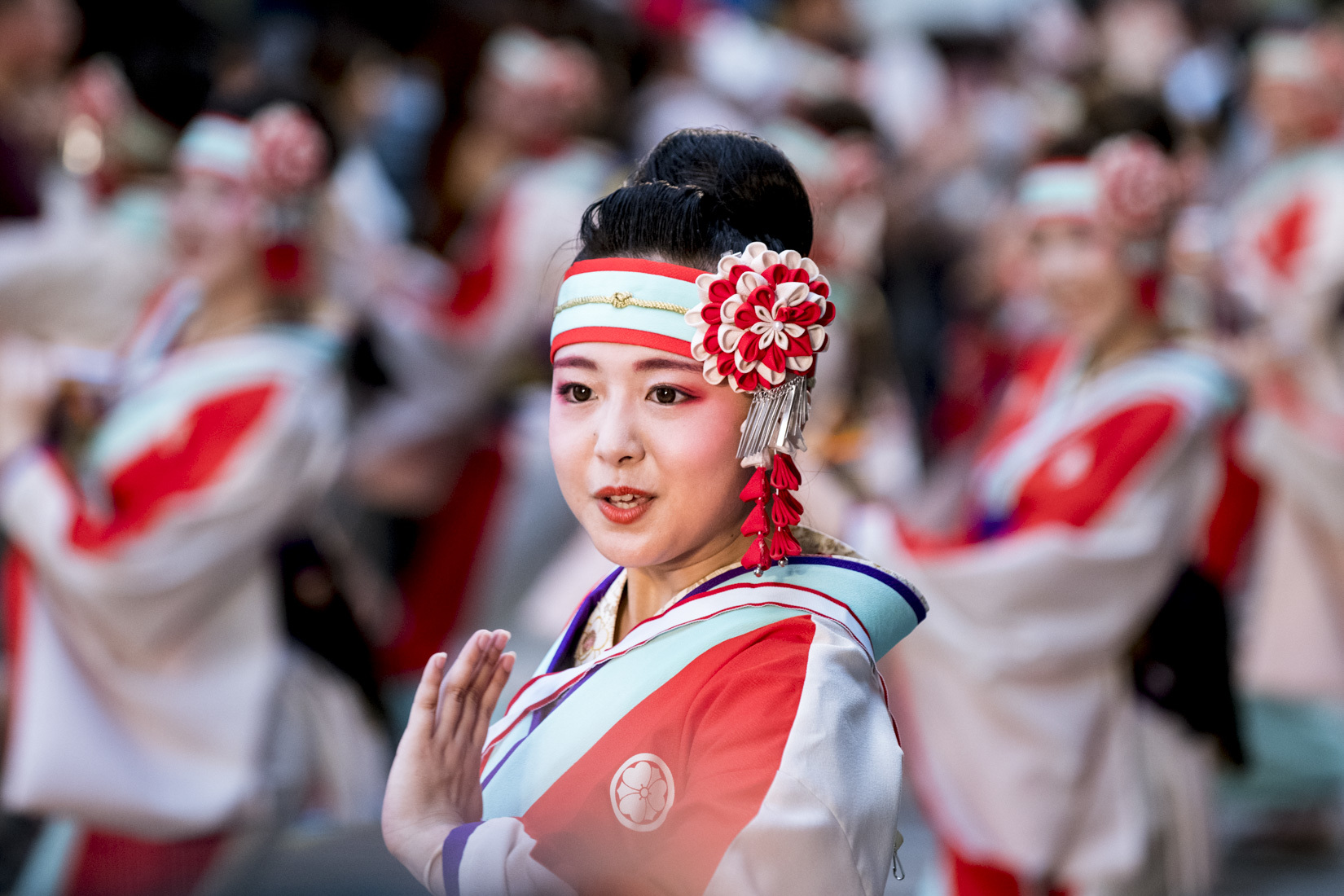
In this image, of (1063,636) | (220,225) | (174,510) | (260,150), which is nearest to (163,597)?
(174,510)

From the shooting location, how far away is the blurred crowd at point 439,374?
3.00 metres

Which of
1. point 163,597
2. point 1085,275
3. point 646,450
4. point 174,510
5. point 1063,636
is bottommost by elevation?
point 163,597

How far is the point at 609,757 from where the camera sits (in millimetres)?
1271

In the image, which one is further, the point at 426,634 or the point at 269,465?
the point at 426,634

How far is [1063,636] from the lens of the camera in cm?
291

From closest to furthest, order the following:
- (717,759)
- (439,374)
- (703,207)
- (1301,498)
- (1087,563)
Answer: (717,759) < (703,207) < (1087,563) < (1301,498) < (439,374)

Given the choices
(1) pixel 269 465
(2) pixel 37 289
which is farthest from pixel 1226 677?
(2) pixel 37 289

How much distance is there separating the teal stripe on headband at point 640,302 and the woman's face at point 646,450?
22mm

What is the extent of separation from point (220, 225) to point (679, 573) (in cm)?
214

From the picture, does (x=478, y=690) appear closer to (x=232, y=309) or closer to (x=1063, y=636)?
(x=1063, y=636)

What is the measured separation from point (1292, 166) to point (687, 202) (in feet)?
13.3

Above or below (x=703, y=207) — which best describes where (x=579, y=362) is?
below

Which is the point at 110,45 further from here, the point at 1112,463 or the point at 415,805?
the point at 415,805

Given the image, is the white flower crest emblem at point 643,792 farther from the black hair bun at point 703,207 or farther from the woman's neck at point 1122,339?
the woman's neck at point 1122,339
